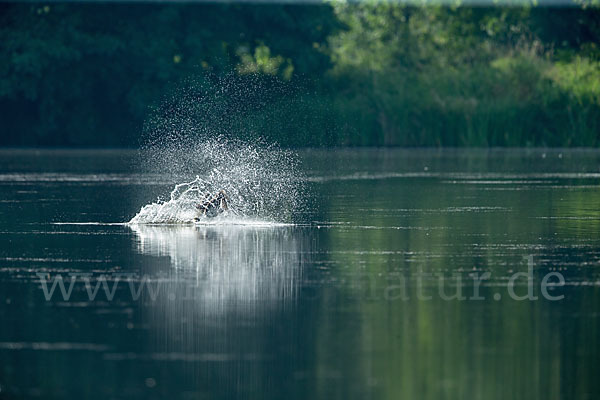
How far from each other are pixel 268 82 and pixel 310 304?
131ft

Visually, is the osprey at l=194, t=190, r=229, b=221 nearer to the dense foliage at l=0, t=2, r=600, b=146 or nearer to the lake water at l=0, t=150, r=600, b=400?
the lake water at l=0, t=150, r=600, b=400

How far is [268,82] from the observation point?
1907 inches

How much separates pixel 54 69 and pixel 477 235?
35.1 m

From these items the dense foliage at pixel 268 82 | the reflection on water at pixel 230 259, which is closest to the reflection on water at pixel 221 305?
the reflection on water at pixel 230 259

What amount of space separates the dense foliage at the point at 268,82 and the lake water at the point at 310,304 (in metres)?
23.5

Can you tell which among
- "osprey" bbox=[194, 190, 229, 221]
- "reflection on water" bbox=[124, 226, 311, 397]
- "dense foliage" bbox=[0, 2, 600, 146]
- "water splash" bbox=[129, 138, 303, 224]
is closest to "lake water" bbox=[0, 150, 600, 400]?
"reflection on water" bbox=[124, 226, 311, 397]

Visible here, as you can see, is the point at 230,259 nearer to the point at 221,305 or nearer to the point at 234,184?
the point at 221,305

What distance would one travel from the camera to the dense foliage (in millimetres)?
41344

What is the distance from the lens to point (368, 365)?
22.6ft

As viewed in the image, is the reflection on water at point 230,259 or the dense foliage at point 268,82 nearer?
the reflection on water at point 230,259

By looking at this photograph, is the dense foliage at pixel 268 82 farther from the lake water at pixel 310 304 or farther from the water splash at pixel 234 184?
the lake water at pixel 310 304

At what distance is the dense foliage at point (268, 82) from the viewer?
41344mm

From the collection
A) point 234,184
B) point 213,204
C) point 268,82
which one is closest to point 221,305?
point 213,204

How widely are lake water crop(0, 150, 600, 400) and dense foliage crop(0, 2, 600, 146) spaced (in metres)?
23.5
